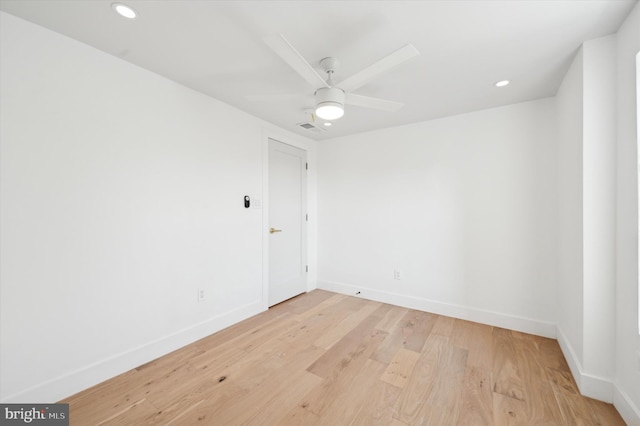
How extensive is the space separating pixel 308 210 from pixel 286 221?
0.54 meters

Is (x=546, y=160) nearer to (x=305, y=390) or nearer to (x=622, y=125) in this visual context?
(x=622, y=125)

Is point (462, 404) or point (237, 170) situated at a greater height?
point (237, 170)

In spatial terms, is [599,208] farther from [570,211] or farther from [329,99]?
[329,99]

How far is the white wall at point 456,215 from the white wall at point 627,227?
1.02 metres

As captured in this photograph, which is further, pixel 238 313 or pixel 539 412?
pixel 238 313

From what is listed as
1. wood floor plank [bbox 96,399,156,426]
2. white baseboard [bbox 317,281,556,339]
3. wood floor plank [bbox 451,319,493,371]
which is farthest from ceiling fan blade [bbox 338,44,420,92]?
white baseboard [bbox 317,281,556,339]

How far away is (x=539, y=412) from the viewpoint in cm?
162

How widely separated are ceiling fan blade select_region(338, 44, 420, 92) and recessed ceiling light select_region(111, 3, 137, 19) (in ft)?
4.40

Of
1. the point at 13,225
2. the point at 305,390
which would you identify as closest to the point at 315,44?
the point at 13,225

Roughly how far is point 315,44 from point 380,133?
2081 mm

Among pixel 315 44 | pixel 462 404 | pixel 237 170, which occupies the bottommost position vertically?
pixel 462 404

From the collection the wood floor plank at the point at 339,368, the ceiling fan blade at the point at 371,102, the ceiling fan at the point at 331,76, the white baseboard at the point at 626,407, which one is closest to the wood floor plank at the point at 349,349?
the wood floor plank at the point at 339,368

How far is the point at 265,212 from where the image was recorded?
10.7 ft

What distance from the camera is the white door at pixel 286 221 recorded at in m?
3.44
